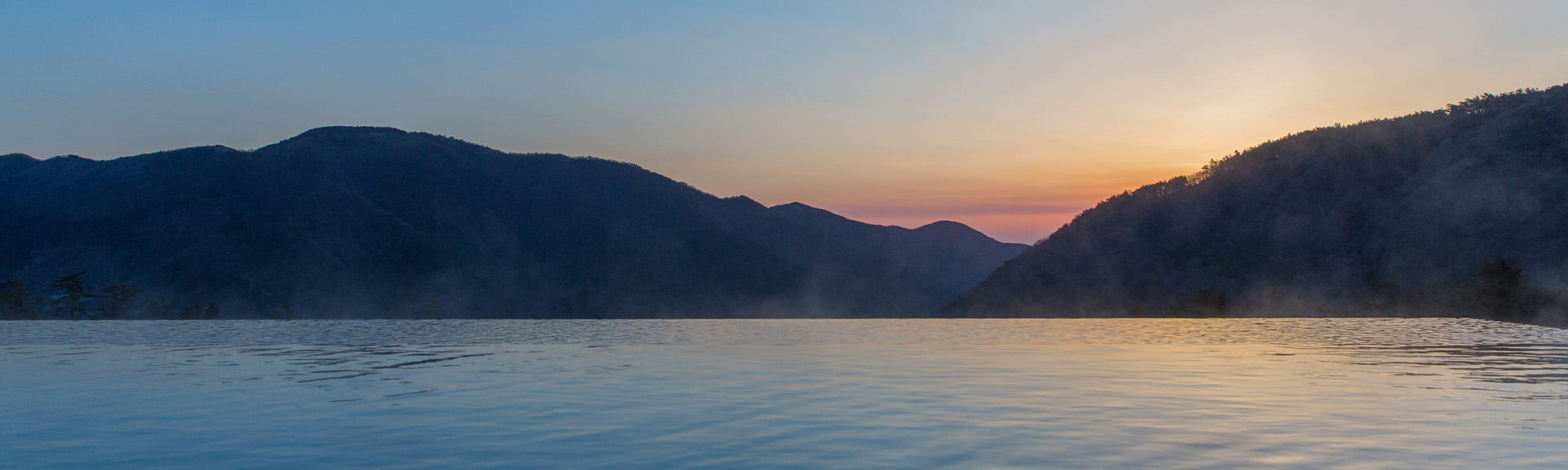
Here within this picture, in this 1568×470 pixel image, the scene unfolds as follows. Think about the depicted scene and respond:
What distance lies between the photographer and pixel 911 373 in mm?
29641

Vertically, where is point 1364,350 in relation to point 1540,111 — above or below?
below

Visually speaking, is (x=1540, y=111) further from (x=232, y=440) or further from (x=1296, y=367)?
(x=232, y=440)

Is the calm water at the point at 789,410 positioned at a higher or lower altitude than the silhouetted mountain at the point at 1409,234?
lower

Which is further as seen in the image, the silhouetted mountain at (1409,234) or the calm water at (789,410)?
the silhouetted mountain at (1409,234)

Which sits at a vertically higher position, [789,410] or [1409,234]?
[1409,234]

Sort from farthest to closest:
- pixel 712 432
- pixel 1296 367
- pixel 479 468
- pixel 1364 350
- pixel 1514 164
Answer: pixel 1514 164
pixel 1364 350
pixel 1296 367
pixel 712 432
pixel 479 468

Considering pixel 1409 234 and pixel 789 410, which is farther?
pixel 1409 234

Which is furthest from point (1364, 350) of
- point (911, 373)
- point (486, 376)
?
point (486, 376)

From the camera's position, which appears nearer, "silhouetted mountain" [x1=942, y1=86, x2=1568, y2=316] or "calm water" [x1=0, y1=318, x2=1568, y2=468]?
"calm water" [x1=0, y1=318, x2=1568, y2=468]

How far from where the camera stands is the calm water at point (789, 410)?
1473cm

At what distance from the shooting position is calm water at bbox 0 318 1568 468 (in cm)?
1473

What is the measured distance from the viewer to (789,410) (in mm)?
20391

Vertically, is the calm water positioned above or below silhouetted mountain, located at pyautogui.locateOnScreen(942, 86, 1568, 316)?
below

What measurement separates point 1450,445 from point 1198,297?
140 metres
